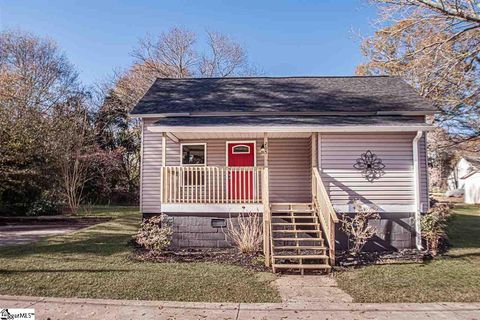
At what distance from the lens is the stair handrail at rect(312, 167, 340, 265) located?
23.0 feet

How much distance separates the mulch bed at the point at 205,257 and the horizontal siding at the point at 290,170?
2707 millimetres

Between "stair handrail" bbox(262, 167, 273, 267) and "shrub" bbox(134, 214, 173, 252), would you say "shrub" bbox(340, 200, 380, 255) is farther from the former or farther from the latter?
"shrub" bbox(134, 214, 173, 252)

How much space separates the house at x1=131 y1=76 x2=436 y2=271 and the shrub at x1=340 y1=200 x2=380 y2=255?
0.18 m

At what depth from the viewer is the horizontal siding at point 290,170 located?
1012 cm

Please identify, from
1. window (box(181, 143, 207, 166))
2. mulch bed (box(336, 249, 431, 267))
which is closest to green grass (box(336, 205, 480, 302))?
mulch bed (box(336, 249, 431, 267))

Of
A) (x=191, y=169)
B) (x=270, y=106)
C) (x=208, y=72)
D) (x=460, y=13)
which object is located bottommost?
(x=191, y=169)

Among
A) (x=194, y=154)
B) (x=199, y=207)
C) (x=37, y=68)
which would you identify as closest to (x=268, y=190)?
(x=199, y=207)

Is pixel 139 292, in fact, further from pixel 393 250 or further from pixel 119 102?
pixel 119 102

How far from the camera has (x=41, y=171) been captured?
579 inches

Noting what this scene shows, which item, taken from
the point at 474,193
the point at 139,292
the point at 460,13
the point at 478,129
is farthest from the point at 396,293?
the point at 474,193

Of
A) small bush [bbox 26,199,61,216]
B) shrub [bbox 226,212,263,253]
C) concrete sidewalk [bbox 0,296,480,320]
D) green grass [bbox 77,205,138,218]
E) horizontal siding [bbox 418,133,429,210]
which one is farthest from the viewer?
green grass [bbox 77,205,138,218]

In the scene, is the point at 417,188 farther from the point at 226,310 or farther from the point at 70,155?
the point at 70,155

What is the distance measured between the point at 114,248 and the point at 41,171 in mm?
8595

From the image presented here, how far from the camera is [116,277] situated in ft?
19.7
